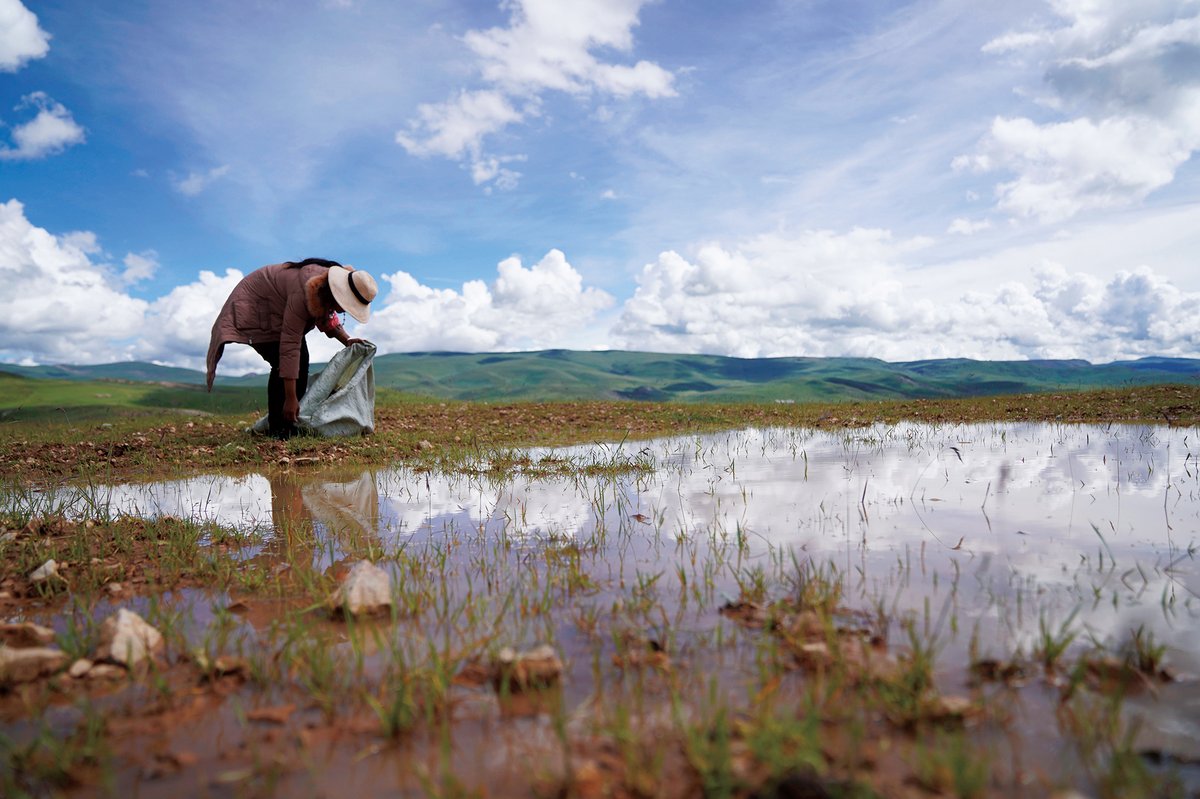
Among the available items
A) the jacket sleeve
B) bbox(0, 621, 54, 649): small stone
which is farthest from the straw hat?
bbox(0, 621, 54, 649): small stone

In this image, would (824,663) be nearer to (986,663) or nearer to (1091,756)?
(986,663)

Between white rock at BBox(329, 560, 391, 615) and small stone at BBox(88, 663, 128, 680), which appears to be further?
white rock at BBox(329, 560, 391, 615)

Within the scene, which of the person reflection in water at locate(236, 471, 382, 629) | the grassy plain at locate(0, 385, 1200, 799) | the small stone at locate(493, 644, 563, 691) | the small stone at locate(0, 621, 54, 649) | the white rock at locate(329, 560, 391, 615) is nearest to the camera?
the grassy plain at locate(0, 385, 1200, 799)

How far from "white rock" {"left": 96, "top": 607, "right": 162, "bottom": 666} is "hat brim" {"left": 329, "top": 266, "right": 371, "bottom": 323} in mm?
8056

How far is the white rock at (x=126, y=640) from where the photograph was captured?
117 inches

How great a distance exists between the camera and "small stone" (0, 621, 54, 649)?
3.31 metres

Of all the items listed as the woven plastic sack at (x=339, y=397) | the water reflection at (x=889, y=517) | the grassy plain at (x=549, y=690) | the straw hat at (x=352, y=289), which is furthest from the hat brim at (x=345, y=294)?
the grassy plain at (x=549, y=690)

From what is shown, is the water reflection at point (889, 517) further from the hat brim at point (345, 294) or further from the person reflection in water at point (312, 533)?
the hat brim at point (345, 294)

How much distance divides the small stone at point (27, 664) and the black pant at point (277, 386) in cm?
909

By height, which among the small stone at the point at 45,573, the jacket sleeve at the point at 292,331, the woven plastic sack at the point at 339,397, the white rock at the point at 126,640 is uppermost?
the jacket sleeve at the point at 292,331

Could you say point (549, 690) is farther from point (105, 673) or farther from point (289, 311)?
point (289, 311)

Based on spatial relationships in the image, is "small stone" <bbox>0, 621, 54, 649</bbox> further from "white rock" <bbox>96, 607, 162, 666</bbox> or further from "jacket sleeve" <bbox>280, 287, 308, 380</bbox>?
"jacket sleeve" <bbox>280, 287, 308, 380</bbox>

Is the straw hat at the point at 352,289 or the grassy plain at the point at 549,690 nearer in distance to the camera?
the grassy plain at the point at 549,690

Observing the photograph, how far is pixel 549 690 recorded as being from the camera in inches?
104
